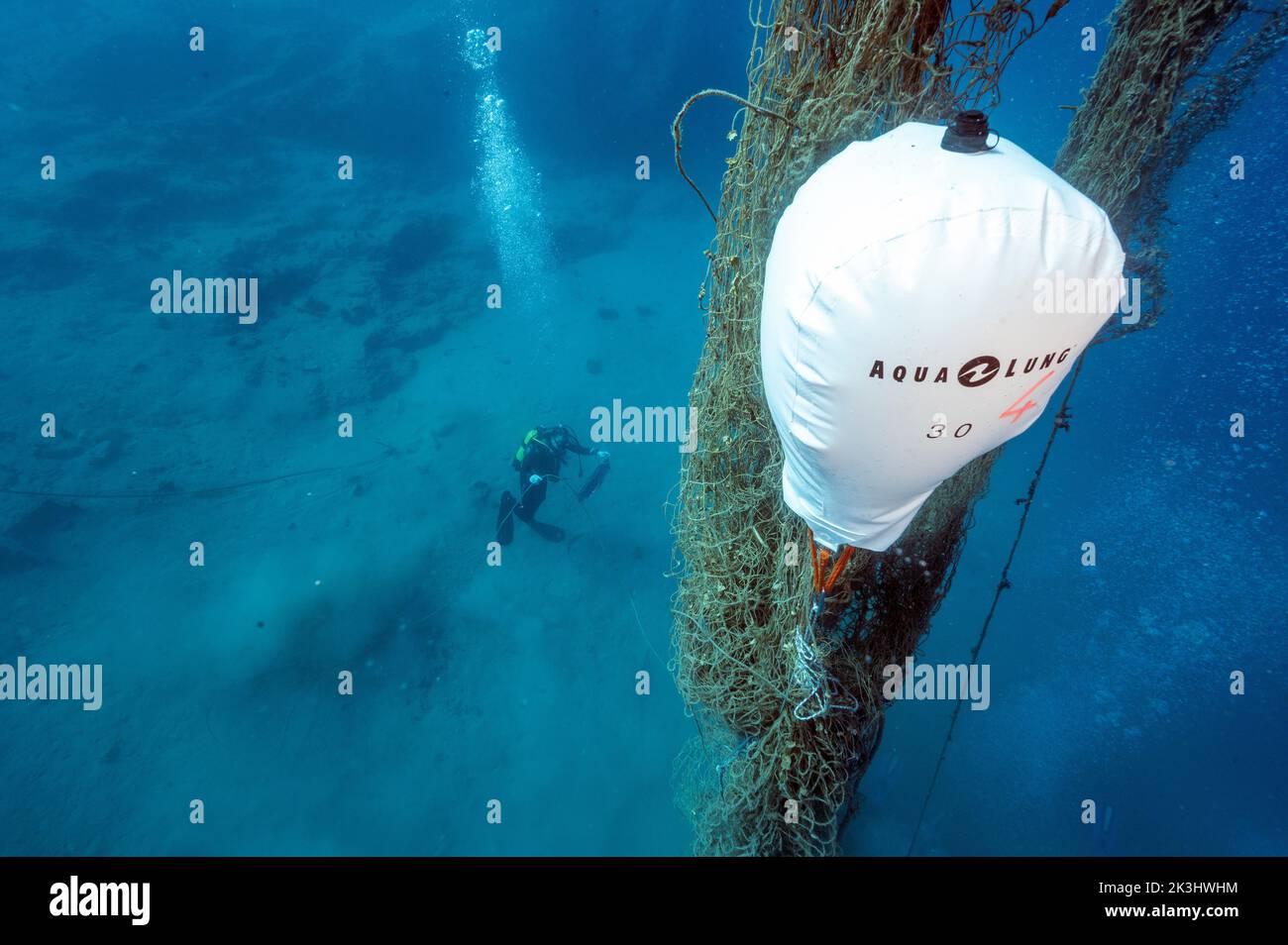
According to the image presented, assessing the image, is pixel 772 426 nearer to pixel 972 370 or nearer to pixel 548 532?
pixel 972 370

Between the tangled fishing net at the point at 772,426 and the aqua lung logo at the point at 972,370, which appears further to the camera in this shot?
the tangled fishing net at the point at 772,426

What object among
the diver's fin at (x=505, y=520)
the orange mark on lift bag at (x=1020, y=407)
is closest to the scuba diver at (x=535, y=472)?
the diver's fin at (x=505, y=520)

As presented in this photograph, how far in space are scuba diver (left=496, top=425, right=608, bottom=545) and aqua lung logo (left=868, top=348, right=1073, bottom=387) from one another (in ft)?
23.0

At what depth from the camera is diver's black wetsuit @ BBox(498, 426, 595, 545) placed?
859 centimetres

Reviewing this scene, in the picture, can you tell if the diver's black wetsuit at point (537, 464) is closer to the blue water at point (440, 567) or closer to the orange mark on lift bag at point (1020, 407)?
the blue water at point (440, 567)

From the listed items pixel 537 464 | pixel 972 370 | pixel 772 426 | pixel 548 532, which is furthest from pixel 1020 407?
pixel 548 532

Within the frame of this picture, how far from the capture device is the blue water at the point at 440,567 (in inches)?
287

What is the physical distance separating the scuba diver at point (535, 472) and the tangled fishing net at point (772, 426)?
461 cm

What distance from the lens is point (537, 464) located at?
28.6ft

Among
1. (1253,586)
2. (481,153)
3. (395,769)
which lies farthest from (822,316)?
(481,153)

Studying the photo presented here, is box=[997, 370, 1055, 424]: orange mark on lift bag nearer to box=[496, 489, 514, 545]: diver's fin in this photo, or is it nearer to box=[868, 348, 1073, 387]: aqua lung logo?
box=[868, 348, 1073, 387]: aqua lung logo

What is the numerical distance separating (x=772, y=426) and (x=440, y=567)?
7.46m
